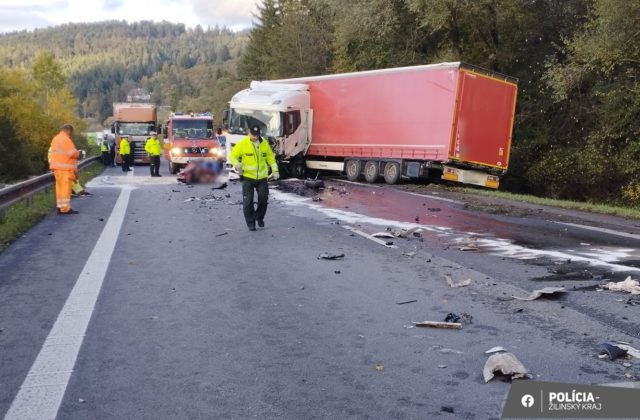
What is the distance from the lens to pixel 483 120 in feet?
65.0

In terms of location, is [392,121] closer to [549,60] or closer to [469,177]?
[469,177]

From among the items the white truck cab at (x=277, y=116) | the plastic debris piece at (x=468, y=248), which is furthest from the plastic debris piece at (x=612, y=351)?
the white truck cab at (x=277, y=116)

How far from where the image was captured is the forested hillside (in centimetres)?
2030

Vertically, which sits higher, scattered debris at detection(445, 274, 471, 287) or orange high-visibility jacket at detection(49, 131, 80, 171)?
orange high-visibility jacket at detection(49, 131, 80, 171)

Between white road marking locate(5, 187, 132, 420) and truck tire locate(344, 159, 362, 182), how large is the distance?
16.0 metres

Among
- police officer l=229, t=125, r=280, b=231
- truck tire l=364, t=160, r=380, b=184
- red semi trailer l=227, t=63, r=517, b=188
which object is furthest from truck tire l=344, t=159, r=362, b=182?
police officer l=229, t=125, r=280, b=231

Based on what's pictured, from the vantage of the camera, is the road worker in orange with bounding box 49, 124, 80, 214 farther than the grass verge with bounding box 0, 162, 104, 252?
Yes

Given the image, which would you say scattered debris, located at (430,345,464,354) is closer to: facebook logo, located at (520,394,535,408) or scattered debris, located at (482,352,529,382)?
scattered debris, located at (482,352,529,382)

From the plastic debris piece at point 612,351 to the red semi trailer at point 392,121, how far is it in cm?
1508

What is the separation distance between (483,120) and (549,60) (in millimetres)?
5626

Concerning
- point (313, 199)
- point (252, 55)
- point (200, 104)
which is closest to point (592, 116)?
point (313, 199)

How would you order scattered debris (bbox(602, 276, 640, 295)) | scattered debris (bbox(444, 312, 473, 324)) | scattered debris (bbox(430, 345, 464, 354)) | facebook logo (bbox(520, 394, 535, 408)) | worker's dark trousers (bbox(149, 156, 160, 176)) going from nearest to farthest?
1. facebook logo (bbox(520, 394, 535, 408))
2. scattered debris (bbox(430, 345, 464, 354))
3. scattered debris (bbox(444, 312, 473, 324))
4. scattered debris (bbox(602, 276, 640, 295))
5. worker's dark trousers (bbox(149, 156, 160, 176))

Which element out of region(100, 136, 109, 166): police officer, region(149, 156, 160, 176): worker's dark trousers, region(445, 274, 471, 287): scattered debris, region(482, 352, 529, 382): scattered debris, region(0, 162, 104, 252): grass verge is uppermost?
region(482, 352, 529, 382): scattered debris

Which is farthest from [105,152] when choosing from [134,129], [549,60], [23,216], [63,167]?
[23,216]
